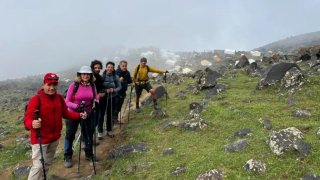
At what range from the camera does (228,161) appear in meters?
12.9

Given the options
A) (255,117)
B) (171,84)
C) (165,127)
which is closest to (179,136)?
(165,127)

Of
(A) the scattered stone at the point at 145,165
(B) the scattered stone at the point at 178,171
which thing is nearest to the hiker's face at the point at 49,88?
(A) the scattered stone at the point at 145,165

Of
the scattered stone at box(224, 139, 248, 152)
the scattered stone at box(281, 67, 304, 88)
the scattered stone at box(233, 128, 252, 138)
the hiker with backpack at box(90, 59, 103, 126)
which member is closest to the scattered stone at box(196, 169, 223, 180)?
the scattered stone at box(224, 139, 248, 152)

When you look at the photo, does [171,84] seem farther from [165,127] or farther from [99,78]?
[99,78]

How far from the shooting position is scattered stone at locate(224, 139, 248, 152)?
1397 centimetres

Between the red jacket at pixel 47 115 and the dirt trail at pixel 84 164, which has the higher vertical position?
the red jacket at pixel 47 115

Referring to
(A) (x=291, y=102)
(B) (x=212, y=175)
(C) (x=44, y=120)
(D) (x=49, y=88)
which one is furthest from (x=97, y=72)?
(A) (x=291, y=102)

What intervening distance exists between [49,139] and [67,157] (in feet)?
13.3

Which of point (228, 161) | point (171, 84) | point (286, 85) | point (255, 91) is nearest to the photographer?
point (228, 161)

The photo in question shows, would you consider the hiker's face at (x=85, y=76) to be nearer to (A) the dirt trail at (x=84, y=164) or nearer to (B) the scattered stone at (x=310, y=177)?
(A) the dirt trail at (x=84, y=164)

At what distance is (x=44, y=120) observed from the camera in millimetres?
11609

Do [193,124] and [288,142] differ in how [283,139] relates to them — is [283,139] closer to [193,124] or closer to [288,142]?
[288,142]

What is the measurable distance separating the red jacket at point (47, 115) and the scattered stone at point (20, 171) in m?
5.05

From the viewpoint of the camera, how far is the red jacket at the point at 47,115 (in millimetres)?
11234
